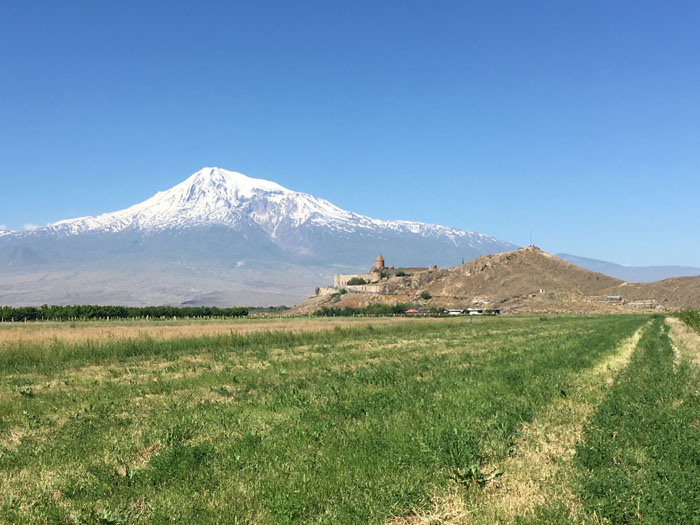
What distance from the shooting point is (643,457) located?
1002 cm

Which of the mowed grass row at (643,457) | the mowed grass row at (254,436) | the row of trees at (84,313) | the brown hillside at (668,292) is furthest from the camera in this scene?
the brown hillside at (668,292)

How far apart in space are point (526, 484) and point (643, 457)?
8.18 feet

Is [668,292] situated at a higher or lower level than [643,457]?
higher

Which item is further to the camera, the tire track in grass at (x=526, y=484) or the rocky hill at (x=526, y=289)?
the rocky hill at (x=526, y=289)

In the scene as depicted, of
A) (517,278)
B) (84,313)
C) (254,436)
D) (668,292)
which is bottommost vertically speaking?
(254,436)

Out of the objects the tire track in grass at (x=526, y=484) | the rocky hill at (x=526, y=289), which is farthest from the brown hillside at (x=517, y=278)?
the tire track in grass at (x=526, y=484)

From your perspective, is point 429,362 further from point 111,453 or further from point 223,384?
point 111,453

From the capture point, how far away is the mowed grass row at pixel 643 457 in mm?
7695

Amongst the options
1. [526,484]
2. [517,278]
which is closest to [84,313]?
[526,484]

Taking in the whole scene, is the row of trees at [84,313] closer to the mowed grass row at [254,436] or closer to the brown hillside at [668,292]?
the mowed grass row at [254,436]

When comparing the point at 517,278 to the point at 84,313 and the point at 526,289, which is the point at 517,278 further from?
the point at 84,313

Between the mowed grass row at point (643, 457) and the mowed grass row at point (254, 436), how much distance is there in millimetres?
1637

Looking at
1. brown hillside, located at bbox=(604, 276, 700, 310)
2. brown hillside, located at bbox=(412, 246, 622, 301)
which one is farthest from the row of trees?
brown hillside, located at bbox=(604, 276, 700, 310)

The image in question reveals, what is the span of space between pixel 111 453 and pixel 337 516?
5.60 meters
